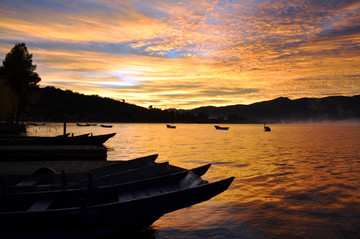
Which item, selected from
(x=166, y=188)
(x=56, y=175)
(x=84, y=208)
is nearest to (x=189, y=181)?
(x=166, y=188)

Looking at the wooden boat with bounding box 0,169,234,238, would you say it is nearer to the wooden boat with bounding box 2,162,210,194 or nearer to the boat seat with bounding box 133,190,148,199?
the boat seat with bounding box 133,190,148,199

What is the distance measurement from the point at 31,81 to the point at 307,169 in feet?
193

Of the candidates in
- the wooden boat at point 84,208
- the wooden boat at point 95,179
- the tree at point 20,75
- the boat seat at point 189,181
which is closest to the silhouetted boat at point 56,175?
the wooden boat at point 95,179

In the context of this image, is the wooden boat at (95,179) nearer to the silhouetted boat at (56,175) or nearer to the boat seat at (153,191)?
the silhouetted boat at (56,175)

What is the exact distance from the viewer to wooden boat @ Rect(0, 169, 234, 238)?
6.77 meters

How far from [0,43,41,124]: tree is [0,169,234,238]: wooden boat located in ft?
187

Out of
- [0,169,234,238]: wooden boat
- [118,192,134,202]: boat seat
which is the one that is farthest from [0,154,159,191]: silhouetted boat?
[118,192,134,202]: boat seat

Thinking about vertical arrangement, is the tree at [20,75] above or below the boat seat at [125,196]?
above

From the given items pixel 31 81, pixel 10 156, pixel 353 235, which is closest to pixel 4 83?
pixel 31 81

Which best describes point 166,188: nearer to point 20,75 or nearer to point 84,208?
point 84,208

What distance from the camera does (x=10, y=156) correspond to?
2264 centimetres

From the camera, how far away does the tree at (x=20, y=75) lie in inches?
2307

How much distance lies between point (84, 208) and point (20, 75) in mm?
62451

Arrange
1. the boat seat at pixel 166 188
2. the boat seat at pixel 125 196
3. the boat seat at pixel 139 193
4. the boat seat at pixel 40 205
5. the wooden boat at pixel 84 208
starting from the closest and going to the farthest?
the wooden boat at pixel 84 208, the boat seat at pixel 40 205, the boat seat at pixel 125 196, the boat seat at pixel 139 193, the boat seat at pixel 166 188
